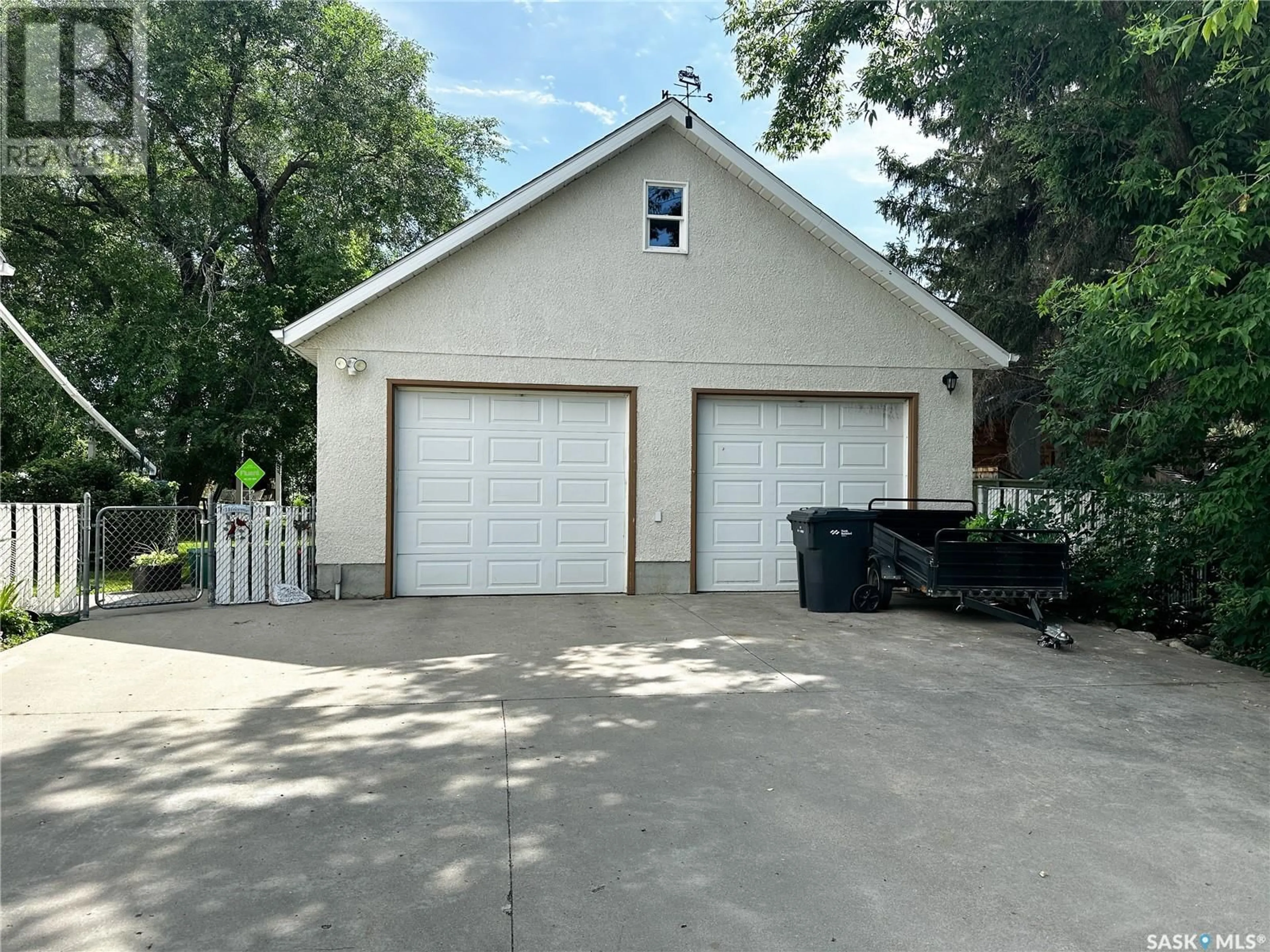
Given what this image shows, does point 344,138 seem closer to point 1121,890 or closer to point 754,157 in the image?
point 754,157

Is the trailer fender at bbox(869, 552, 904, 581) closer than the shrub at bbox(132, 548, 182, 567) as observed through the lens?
Yes

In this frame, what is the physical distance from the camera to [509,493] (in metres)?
9.86

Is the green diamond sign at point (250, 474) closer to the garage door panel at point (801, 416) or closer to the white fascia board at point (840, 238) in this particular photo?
the garage door panel at point (801, 416)

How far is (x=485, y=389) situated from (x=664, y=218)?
3233 mm

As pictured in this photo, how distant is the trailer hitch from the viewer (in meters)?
7.01

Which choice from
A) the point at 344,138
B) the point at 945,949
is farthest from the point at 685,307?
the point at 344,138

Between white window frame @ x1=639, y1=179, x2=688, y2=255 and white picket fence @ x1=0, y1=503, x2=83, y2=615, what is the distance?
7.07 metres

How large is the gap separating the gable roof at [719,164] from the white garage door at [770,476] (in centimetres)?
155

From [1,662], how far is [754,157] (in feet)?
30.4

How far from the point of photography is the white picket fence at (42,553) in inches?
311

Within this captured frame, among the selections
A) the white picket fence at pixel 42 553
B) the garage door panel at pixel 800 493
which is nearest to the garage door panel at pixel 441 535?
the white picket fence at pixel 42 553

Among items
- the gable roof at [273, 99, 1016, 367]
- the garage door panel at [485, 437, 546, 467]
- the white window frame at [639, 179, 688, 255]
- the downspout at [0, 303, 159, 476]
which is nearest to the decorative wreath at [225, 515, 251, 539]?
the gable roof at [273, 99, 1016, 367]

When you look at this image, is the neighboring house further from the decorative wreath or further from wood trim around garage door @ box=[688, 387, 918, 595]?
the decorative wreath

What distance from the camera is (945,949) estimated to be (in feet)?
8.14
